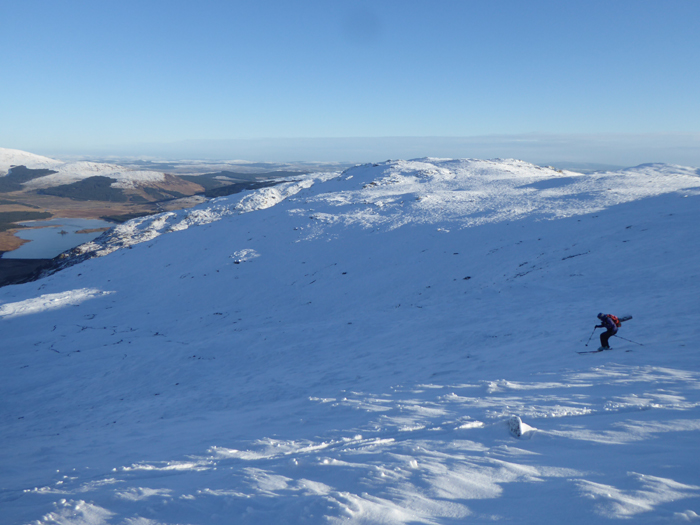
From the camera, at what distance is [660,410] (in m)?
6.31

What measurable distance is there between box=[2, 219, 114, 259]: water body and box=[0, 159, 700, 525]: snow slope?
3300 cm

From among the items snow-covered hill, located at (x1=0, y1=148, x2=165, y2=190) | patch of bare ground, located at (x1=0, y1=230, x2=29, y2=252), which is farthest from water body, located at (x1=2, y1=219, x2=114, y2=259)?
snow-covered hill, located at (x1=0, y1=148, x2=165, y2=190)

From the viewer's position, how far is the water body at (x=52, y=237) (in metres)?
57.2

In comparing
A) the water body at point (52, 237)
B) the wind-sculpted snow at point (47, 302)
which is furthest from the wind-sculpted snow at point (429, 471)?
the water body at point (52, 237)

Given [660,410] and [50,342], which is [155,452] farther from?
[50,342]

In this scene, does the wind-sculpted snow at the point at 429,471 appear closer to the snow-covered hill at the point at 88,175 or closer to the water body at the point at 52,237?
the water body at the point at 52,237

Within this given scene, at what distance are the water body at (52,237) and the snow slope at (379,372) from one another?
33.0 meters

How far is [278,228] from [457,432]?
31.5 meters

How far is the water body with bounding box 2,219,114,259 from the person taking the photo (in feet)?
188

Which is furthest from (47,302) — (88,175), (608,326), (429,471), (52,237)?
(88,175)

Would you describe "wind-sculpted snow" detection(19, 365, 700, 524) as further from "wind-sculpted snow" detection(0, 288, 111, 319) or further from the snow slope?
"wind-sculpted snow" detection(0, 288, 111, 319)

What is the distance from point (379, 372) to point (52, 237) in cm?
8459

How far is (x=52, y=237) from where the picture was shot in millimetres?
71875

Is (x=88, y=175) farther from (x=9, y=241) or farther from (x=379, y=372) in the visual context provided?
(x=379, y=372)
